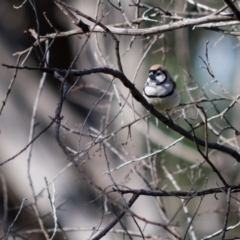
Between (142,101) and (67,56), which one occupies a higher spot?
(67,56)

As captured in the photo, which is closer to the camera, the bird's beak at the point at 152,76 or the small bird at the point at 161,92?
the small bird at the point at 161,92

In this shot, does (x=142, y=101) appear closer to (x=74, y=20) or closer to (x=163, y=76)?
(x=74, y=20)

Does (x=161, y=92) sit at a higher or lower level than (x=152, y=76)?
lower

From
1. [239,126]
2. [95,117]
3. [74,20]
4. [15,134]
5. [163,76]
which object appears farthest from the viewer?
[239,126]

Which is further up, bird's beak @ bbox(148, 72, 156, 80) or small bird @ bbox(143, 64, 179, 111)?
bird's beak @ bbox(148, 72, 156, 80)

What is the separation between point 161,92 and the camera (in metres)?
4.07

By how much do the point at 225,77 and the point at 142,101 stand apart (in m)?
7.29

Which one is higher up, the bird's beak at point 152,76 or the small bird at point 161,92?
the bird's beak at point 152,76

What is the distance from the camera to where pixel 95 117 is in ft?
22.9

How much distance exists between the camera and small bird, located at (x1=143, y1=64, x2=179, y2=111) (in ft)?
13.2

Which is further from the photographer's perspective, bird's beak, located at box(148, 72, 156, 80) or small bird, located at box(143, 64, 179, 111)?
bird's beak, located at box(148, 72, 156, 80)

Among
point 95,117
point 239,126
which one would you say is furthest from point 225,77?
point 95,117

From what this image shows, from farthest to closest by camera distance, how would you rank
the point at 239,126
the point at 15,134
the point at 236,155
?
the point at 239,126 < the point at 15,134 < the point at 236,155

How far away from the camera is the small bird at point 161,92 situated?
4.02 meters
